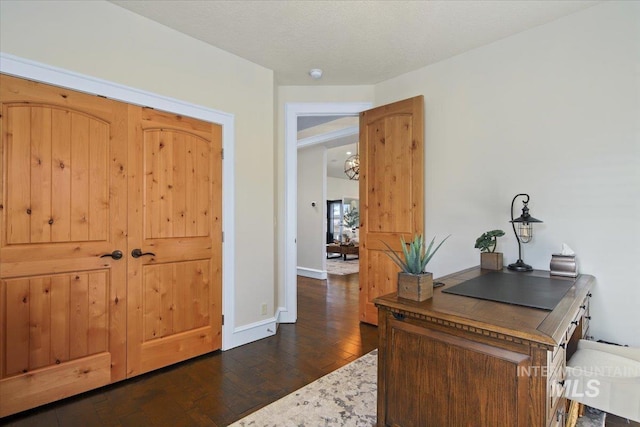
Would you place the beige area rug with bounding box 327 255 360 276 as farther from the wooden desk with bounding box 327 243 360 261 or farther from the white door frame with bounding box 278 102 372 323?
the white door frame with bounding box 278 102 372 323

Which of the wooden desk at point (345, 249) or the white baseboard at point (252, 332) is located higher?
the wooden desk at point (345, 249)

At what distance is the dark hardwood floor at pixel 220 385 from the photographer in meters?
1.88

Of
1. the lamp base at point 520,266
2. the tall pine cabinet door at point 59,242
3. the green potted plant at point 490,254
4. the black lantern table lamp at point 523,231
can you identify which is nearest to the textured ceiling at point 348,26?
the tall pine cabinet door at point 59,242

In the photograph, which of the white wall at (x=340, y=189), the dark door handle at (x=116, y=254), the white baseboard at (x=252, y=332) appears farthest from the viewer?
the white wall at (x=340, y=189)

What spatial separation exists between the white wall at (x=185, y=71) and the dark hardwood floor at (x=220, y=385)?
447 mm

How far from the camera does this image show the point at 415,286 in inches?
61.0

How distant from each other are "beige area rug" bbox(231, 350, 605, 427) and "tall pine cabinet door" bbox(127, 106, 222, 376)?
1.06 meters

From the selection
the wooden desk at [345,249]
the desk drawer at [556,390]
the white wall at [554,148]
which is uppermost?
the white wall at [554,148]

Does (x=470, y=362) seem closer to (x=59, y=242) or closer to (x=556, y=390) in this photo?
(x=556, y=390)

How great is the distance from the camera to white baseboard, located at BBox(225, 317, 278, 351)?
9.61 feet

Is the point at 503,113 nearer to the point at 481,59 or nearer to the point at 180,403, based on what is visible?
the point at 481,59

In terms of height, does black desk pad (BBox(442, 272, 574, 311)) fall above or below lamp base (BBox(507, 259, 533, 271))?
below

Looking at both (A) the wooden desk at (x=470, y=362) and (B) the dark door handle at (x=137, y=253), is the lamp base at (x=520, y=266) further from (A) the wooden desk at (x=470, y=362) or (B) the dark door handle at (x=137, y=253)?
(B) the dark door handle at (x=137, y=253)

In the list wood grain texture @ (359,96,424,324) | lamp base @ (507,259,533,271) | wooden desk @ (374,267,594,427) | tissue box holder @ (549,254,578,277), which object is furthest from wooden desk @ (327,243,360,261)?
wooden desk @ (374,267,594,427)
